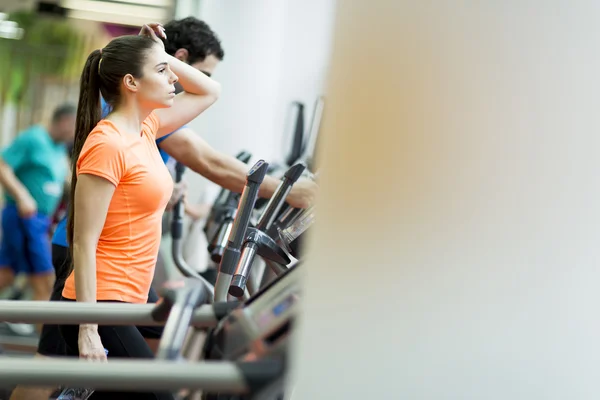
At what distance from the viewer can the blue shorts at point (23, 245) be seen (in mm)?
5566

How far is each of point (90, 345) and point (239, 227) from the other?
1.94ft

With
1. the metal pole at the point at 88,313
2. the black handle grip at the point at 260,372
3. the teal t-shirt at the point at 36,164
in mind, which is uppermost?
the black handle grip at the point at 260,372

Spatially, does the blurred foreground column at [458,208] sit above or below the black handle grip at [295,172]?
above

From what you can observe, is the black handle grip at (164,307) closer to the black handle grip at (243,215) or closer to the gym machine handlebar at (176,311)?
the gym machine handlebar at (176,311)

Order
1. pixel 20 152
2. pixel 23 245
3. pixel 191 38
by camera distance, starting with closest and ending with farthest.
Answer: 1. pixel 191 38
2. pixel 23 245
3. pixel 20 152

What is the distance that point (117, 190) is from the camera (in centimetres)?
224

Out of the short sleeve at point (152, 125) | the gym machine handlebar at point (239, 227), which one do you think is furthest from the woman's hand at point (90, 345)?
the short sleeve at point (152, 125)

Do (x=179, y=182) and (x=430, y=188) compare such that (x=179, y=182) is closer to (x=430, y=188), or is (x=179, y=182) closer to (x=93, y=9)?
(x=430, y=188)

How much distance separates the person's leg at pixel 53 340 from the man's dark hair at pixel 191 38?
2.40 ft

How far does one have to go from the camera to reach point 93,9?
675 centimetres

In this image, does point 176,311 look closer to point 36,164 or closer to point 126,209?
point 126,209

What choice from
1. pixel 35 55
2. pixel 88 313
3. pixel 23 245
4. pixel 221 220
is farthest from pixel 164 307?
pixel 35 55

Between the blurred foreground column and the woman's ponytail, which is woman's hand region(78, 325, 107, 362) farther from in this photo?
the blurred foreground column

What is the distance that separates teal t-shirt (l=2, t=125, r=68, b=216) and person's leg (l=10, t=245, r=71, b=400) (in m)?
3.35
